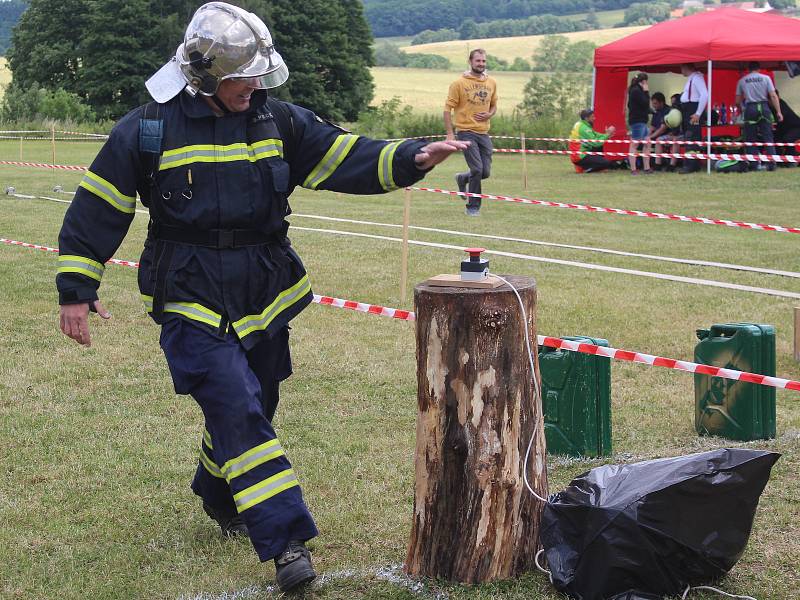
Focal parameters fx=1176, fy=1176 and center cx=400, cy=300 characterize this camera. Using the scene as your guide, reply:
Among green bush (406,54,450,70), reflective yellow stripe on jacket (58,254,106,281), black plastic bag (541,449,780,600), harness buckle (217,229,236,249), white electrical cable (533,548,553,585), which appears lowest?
white electrical cable (533,548,553,585)

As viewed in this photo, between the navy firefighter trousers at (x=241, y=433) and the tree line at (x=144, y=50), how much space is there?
5125 centimetres

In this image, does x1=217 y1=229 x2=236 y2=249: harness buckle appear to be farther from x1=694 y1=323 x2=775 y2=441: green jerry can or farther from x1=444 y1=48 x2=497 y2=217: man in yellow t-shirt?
x1=444 y1=48 x2=497 y2=217: man in yellow t-shirt

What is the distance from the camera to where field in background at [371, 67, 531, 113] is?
52419mm

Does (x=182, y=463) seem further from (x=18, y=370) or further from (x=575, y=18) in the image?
(x=575, y=18)

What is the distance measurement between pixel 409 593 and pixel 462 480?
15.5 inches

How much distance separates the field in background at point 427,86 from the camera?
52.4 m

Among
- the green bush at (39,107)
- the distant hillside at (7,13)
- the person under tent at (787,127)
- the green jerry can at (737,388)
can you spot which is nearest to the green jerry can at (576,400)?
the green jerry can at (737,388)

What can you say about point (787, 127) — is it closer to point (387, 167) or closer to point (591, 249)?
point (591, 249)

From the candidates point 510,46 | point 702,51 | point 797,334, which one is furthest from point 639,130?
point 510,46

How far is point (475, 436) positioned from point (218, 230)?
104cm

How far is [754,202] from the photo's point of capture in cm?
1647

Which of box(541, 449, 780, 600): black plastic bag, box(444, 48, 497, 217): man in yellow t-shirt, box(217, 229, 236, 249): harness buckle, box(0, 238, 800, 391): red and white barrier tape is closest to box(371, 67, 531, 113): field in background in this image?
box(444, 48, 497, 217): man in yellow t-shirt

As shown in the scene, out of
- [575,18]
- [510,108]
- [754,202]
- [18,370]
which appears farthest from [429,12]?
[18,370]

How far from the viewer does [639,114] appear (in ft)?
68.2
